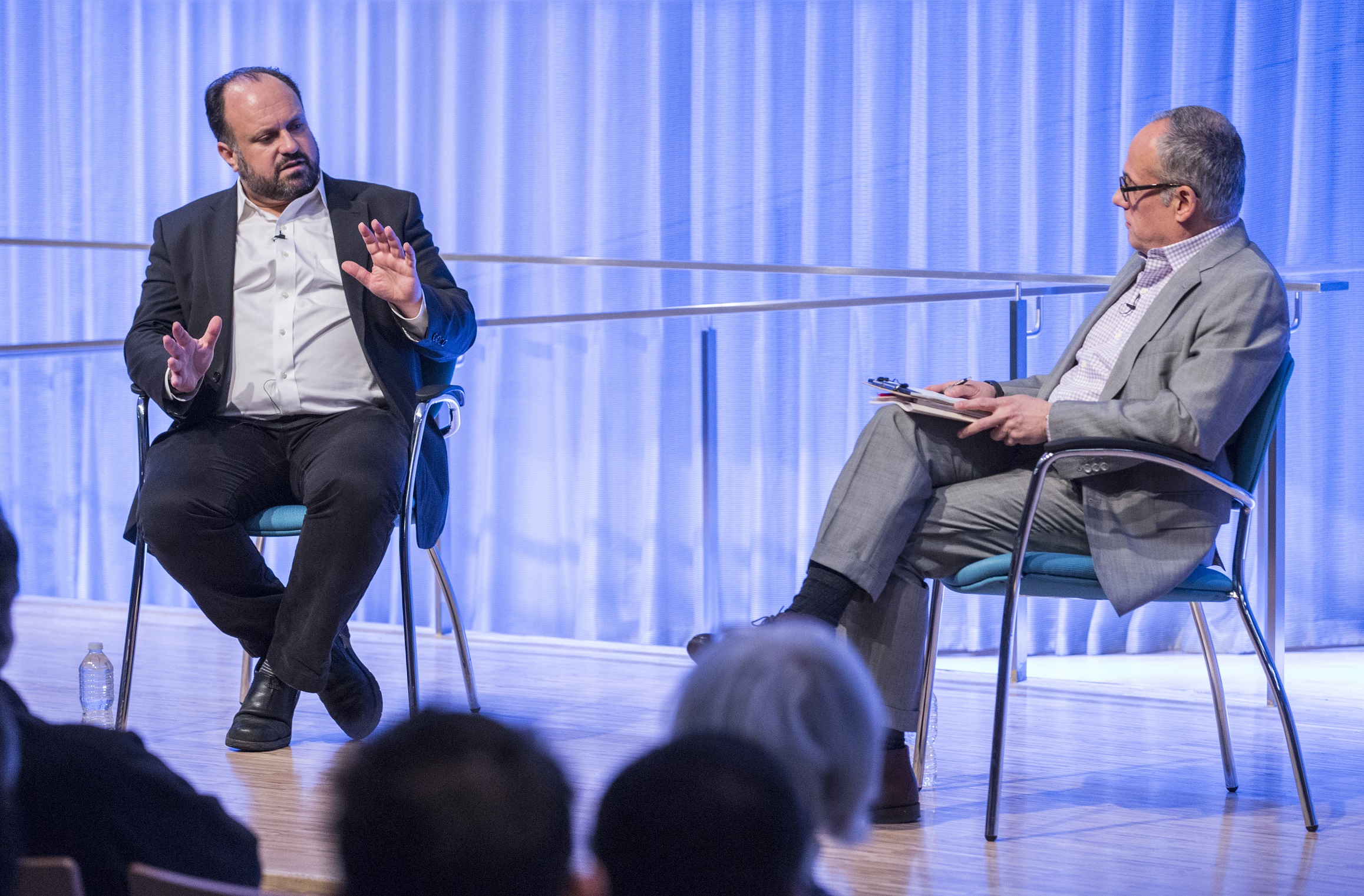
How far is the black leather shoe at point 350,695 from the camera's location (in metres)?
2.17

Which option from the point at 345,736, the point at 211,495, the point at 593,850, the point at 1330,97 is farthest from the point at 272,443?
the point at 1330,97

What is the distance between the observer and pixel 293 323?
2.39 m

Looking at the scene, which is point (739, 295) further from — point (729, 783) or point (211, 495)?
point (729, 783)

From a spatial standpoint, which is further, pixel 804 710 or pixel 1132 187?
pixel 1132 187

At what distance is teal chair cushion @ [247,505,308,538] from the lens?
2.16 meters

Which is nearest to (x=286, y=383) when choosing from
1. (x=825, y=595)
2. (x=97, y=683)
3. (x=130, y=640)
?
(x=130, y=640)

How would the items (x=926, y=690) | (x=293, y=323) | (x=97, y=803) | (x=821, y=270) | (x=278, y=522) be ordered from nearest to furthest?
(x=97, y=803)
(x=926, y=690)
(x=278, y=522)
(x=293, y=323)
(x=821, y=270)

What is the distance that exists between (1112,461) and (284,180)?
4.91 ft

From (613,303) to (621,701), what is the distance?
4.24 ft

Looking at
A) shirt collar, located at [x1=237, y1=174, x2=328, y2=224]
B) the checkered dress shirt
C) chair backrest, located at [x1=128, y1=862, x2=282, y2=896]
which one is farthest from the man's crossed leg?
chair backrest, located at [x1=128, y1=862, x2=282, y2=896]

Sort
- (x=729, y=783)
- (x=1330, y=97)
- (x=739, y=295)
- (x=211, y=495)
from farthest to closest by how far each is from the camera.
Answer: (x=739, y=295)
(x=1330, y=97)
(x=211, y=495)
(x=729, y=783)

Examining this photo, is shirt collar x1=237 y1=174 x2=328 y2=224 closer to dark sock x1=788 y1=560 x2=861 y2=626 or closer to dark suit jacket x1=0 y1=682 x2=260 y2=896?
dark sock x1=788 y1=560 x2=861 y2=626

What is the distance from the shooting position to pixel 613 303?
3.61m

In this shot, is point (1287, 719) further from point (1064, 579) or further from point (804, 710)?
point (804, 710)
